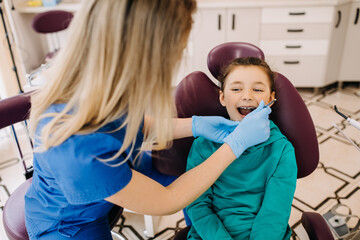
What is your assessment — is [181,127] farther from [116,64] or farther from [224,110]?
[116,64]

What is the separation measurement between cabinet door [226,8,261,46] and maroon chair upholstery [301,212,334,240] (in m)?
2.30

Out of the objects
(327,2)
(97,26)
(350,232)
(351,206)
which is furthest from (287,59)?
(97,26)

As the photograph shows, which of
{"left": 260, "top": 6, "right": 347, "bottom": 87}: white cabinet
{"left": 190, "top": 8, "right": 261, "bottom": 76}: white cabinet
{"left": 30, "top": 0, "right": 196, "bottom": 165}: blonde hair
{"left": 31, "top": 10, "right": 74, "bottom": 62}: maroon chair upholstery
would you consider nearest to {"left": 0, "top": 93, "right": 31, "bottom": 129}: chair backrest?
{"left": 30, "top": 0, "right": 196, "bottom": 165}: blonde hair

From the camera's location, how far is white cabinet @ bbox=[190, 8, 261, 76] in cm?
291

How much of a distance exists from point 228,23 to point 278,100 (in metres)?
2.06

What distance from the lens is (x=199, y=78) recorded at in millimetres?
1195

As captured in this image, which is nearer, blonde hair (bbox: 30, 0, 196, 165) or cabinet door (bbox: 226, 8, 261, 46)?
blonde hair (bbox: 30, 0, 196, 165)

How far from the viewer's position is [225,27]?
299cm

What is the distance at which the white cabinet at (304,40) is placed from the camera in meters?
2.82

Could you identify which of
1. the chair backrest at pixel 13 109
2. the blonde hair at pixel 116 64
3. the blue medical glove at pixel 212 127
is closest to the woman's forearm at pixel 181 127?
the blue medical glove at pixel 212 127

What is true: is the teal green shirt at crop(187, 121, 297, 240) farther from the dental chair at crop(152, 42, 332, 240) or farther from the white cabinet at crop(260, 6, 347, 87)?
the white cabinet at crop(260, 6, 347, 87)

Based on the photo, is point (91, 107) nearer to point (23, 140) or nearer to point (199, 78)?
point (199, 78)

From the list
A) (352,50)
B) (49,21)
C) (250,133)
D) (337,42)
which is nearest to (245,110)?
(250,133)

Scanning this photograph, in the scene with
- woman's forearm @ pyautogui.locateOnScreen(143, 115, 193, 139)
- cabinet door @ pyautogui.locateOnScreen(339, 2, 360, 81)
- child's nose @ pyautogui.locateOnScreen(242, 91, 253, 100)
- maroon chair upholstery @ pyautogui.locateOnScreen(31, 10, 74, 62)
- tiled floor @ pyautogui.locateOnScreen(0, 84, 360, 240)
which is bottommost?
tiled floor @ pyautogui.locateOnScreen(0, 84, 360, 240)
